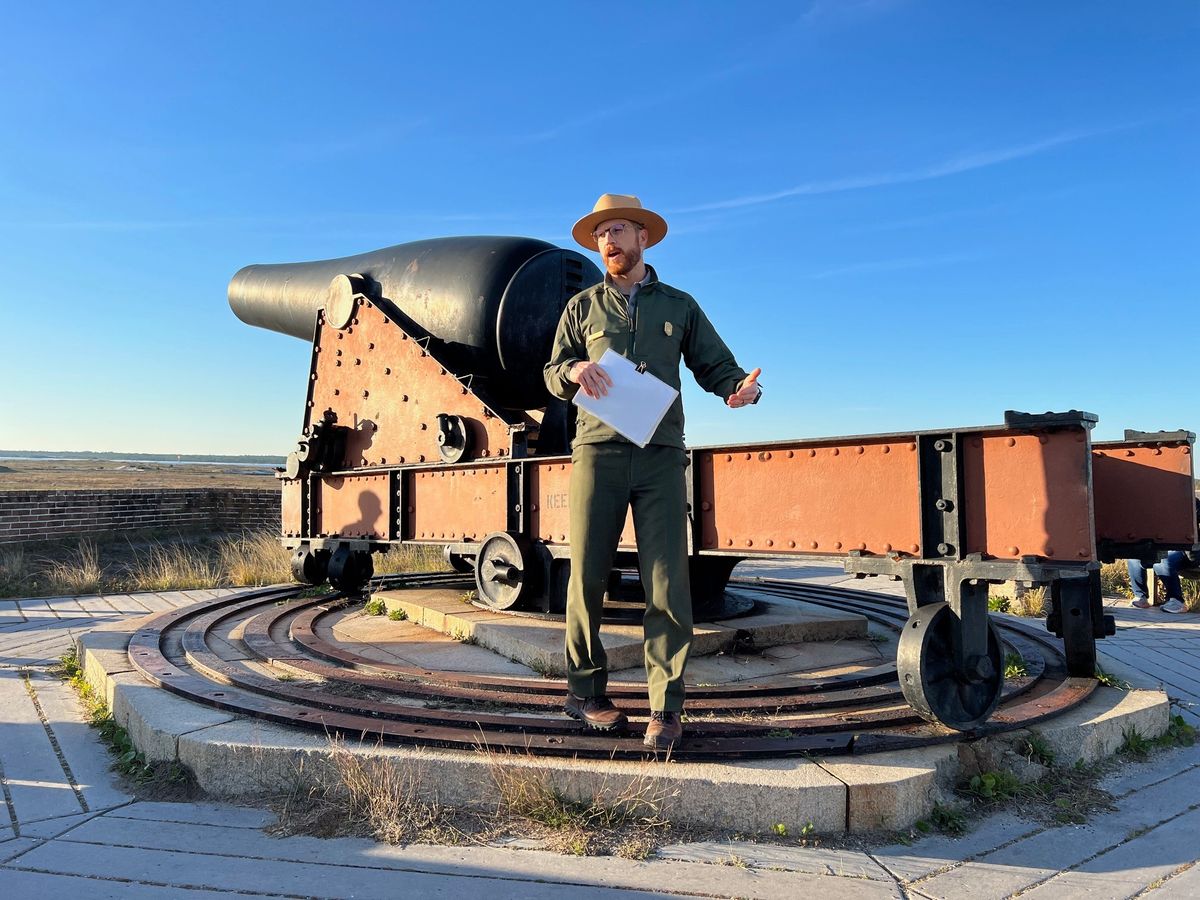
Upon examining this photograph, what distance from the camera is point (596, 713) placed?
3.22 meters

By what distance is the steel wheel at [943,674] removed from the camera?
3.17 meters

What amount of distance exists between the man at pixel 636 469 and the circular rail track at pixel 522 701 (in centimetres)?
22

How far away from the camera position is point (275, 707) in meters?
3.57

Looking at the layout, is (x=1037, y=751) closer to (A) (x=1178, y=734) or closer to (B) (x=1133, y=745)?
(B) (x=1133, y=745)

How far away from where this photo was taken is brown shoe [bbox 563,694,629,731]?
3.16m

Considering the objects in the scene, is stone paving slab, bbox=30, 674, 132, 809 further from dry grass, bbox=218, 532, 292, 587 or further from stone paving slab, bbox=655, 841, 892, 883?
dry grass, bbox=218, 532, 292, 587

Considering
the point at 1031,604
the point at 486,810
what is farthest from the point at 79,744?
the point at 1031,604

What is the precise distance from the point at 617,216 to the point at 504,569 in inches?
99.1

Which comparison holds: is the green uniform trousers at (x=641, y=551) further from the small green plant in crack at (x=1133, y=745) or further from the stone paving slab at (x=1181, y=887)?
the small green plant in crack at (x=1133, y=745)

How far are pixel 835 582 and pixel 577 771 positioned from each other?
7.49 meters

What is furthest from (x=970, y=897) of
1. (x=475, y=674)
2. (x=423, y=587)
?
(x=423, y=587)

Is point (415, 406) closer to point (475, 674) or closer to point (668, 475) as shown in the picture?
point (475, 674)

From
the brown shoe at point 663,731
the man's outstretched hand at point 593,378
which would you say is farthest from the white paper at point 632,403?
the brown shoe at point 663,731

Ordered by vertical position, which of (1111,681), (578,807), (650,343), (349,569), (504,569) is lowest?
(578,807)
